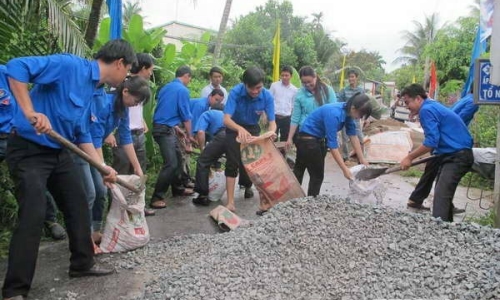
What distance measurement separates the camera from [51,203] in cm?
475

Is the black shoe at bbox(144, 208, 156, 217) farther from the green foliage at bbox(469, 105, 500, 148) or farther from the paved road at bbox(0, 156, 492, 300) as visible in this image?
the green foliage at bbox(469, 105, 500, 148)

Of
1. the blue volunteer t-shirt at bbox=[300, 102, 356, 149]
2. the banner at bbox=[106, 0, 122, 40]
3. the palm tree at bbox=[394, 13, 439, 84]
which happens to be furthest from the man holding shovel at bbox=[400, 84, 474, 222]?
the palm tree at bbox=[394, 13, 439, 84]

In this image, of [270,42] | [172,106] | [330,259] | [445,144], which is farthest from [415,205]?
[270,42]

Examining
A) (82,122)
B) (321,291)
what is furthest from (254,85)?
(321,291)

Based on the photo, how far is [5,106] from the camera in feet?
Answer: 13.5

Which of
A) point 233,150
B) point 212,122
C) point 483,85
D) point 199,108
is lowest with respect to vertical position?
point 233,150

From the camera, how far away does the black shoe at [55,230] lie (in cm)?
470

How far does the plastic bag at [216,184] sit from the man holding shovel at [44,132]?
2.86 metres

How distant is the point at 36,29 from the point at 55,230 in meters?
2.36

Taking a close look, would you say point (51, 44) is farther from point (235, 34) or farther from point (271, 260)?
point (235, 34)

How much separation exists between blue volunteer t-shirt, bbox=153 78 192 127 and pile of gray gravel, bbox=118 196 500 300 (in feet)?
6.12

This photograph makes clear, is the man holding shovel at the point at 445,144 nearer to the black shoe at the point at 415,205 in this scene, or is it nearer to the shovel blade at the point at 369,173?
the shovel blade at the point at 369,173

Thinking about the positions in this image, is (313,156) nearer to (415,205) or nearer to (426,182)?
(426,182)

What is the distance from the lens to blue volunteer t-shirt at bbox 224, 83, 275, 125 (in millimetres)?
5504
